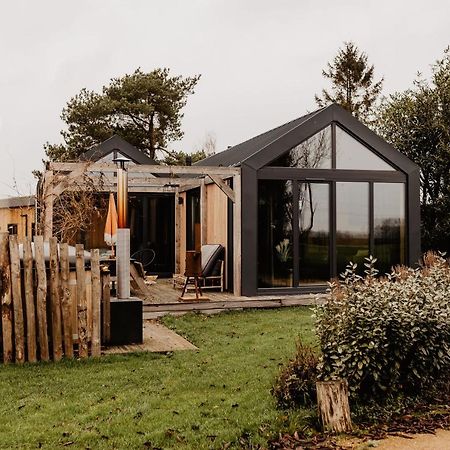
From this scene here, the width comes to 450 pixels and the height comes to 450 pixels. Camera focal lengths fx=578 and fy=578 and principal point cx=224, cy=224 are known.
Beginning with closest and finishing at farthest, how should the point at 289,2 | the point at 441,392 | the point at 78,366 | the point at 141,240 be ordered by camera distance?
the point at 441,392
the point at 78,366
the point at 289,2
the point at 141,240

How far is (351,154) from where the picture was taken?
11203 mm

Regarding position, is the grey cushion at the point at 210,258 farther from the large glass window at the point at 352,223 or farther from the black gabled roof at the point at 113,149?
the black gabled roof at the point at 113,149

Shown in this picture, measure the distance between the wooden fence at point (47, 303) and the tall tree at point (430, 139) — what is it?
11.7 m

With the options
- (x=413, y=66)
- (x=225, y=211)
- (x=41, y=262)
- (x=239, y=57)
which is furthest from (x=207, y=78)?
(x=41, y=262)

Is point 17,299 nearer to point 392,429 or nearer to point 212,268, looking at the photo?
point 392,429

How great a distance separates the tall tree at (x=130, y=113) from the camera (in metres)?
26.3

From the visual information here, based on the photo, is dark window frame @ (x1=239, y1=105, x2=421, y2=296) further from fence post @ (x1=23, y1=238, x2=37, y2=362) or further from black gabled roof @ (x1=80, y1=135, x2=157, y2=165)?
black gabled roof @ (x1=80, y1=135, x2=157, y2=165)

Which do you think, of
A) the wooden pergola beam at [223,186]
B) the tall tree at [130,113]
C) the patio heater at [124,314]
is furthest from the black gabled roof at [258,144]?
the tall tree at [130,113]

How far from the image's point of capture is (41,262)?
243 inches

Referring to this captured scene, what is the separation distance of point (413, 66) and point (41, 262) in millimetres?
26773

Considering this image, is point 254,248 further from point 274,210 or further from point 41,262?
point 41,262

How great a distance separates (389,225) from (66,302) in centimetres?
721

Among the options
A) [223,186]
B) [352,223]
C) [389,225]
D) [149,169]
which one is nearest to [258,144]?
[223,186]

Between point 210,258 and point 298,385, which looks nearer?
point 298,385
